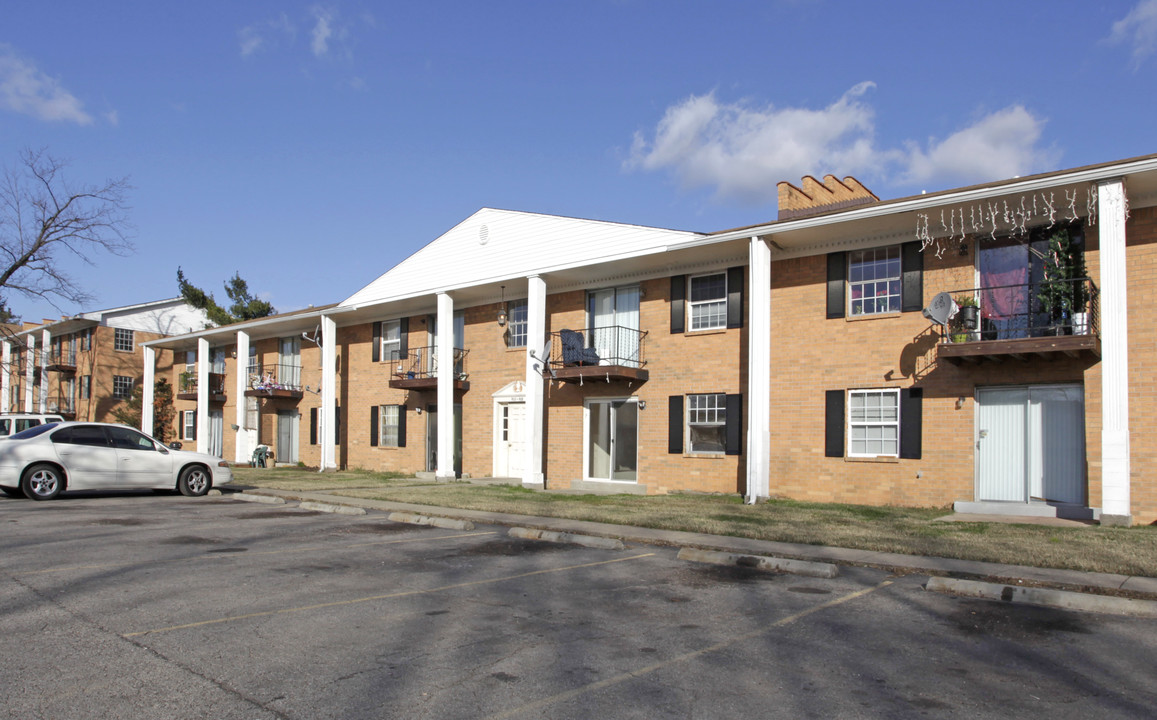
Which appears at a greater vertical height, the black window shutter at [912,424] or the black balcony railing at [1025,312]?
the black balcony railing at [1025,312]

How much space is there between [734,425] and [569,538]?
8.44m

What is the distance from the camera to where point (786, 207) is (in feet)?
72.5

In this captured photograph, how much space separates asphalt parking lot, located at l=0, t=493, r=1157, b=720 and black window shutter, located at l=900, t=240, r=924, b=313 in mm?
8757

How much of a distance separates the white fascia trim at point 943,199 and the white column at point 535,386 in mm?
5391

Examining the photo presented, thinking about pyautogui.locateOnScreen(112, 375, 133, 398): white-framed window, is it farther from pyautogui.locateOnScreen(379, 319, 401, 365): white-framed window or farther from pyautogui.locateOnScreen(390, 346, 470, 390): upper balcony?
pyautogui.locateOnScreen(390, 346, 470, 390): upper balcony

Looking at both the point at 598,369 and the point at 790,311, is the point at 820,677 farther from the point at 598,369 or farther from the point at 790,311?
the point at 598,369

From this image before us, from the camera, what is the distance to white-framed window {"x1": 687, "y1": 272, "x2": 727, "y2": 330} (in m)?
19.8

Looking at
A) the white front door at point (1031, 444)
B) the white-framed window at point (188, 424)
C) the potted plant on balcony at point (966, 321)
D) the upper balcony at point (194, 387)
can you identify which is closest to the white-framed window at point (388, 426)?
the upper balcony at point (194, 387)

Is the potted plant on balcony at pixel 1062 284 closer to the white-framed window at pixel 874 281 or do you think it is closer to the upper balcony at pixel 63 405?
the white-framed window at pixel 874 281

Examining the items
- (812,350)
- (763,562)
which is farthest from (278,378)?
(763,562)

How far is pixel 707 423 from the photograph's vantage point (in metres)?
19.7

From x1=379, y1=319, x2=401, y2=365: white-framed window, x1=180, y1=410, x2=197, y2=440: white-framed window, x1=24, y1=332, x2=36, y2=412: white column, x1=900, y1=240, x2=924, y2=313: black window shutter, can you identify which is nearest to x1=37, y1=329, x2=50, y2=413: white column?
x1=24, y1=332, x2=36, y2=412: white column

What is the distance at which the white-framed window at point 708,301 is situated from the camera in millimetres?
19781

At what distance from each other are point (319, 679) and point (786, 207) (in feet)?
63.8
